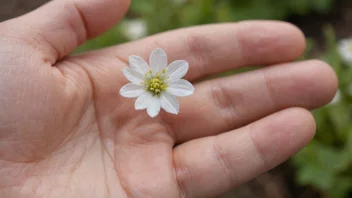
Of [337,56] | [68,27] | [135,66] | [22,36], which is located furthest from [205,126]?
[337,56]

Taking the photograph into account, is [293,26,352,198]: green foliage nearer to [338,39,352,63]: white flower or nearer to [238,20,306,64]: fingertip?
[338,39,352,63]: white flower

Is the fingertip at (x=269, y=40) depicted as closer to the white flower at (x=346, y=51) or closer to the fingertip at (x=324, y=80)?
the fingertip at (x=324, y=80)

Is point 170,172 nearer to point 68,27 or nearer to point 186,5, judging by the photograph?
point 68,27

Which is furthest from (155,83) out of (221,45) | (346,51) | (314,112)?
(346,51)

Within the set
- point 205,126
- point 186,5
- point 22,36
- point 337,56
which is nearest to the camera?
point 22,36

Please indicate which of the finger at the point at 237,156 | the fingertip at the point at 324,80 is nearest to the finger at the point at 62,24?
the finger at the point at 237,156

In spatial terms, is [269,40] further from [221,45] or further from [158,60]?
[158,60]
